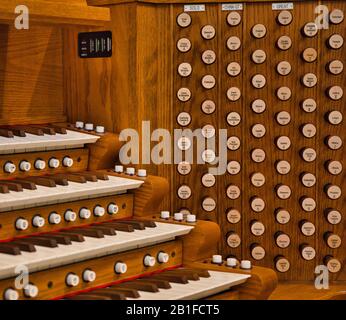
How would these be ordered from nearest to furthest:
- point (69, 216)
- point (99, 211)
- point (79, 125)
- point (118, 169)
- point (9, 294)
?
point (9, 294) < point (69, 216) < point (99, 211) < point (118, 169) < point (79, 125)

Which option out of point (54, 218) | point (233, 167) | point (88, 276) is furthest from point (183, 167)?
point (88, 276)

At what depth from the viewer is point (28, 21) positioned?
248 cm

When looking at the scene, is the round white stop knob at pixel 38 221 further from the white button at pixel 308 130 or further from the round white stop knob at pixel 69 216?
the white button at pixel 308 130

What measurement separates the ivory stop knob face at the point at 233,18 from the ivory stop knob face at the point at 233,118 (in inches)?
13.8

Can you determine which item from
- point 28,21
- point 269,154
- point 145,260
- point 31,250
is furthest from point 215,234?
point 28,21

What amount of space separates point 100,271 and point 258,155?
952 mm

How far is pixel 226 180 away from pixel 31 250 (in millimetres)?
1091

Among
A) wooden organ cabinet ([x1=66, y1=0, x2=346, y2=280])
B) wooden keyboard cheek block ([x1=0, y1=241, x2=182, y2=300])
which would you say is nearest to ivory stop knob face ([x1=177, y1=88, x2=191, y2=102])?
wooden organ cabinet ([x1=66, y1=0, x2=346, y2=280])

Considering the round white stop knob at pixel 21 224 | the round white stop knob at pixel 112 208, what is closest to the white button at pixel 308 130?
the round white stop knob at pixel 112 208

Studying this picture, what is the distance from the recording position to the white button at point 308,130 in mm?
2941

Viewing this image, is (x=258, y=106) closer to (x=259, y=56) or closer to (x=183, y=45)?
(x=259, y=56)

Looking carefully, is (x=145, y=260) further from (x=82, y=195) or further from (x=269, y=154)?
(x=269, y=154)

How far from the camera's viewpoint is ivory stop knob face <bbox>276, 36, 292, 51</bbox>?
2.93 metres

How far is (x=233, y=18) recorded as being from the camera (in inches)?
116
